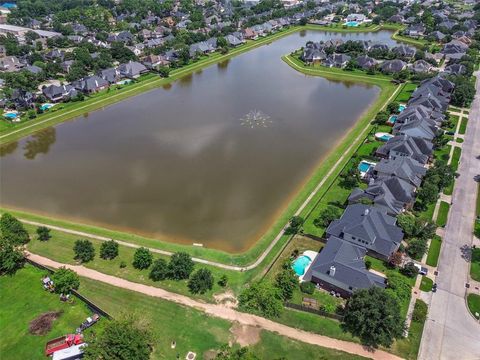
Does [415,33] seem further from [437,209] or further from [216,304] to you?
[216,304]

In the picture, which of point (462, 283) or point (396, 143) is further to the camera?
point (396, 143)

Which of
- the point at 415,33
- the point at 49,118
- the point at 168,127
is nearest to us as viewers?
the point at 168,127

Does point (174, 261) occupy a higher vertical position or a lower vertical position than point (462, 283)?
higher

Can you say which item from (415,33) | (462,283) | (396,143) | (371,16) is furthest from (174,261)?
(371,16)

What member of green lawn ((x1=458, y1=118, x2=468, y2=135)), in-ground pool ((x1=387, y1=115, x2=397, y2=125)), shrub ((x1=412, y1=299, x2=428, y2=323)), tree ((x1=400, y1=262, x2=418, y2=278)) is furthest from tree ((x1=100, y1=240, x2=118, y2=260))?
green lawn ((x1=458, y1=118, x2=468, y2=135))

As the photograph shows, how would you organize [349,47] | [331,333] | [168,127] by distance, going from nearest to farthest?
[331,333] < [168,127] < [349,47]
